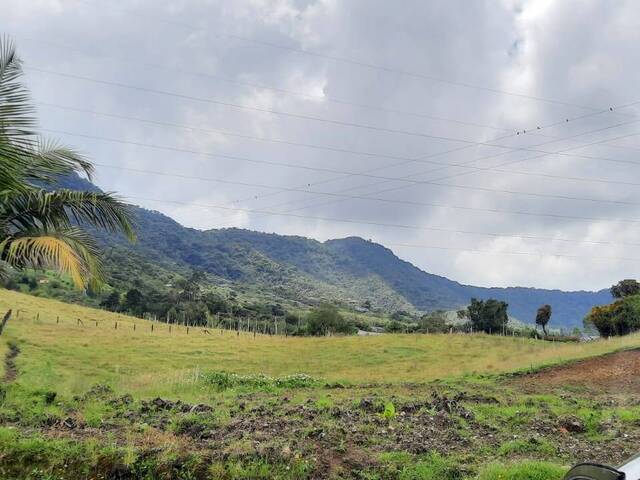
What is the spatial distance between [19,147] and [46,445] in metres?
4.34

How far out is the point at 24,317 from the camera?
43.6m

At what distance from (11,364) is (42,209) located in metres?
20.4

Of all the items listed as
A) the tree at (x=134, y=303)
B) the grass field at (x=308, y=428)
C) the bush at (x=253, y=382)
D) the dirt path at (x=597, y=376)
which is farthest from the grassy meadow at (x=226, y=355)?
the tree at (x=134, y=303)

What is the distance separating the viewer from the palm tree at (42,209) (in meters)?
7.55

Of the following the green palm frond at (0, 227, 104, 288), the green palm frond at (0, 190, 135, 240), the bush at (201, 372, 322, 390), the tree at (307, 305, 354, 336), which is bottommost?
the bush at (201, 372, 322, 390)

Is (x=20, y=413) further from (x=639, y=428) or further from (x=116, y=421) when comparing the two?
(x=639, y=428)

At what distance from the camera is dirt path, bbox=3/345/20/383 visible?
2084 centimetres

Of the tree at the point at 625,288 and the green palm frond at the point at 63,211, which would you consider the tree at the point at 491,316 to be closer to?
the tree at the point at 625,288

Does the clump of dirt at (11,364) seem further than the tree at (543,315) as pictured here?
No

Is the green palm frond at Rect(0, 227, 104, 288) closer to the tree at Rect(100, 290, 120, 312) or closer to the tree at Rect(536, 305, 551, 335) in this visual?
the tree at Rect(536, 305, 551, 335)

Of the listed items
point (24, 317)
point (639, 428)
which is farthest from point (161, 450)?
point (24, 317)

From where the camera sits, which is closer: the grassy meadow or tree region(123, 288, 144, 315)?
the grassy meadow

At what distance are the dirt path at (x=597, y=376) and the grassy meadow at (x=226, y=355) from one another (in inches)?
56.9

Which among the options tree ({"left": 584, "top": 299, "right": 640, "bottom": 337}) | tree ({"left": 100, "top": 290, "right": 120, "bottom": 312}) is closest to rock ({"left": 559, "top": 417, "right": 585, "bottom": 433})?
tree ({"left": 584, "top": 299, "right": 640, "bottom": 337})
